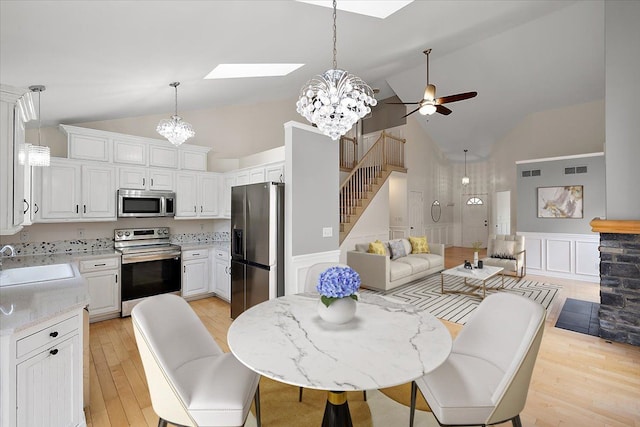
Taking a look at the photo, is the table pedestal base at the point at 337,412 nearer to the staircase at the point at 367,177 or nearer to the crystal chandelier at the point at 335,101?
the crystal chandelier at the point at 335,101

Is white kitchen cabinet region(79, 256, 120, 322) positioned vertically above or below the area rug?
above

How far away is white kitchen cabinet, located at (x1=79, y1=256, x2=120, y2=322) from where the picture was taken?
3679 millimetres

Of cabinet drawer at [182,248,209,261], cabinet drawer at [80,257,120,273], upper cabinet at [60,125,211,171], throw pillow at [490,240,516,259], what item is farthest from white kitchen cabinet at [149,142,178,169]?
throw pillow at [490,240,516,259]

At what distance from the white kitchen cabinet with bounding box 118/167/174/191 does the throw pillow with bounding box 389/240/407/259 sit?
4156mm

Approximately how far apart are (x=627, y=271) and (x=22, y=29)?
5.54 metres

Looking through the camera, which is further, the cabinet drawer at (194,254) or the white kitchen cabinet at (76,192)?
the cabinet drawer at (194,254)

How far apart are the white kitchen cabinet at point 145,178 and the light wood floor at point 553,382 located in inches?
73.5

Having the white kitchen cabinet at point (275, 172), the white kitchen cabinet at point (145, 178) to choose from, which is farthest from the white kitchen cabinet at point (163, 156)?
the white kitchen cabinet at point (275, 172)

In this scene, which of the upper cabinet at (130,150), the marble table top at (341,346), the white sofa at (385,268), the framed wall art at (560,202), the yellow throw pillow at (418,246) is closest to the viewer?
the marble table top at (341,346)

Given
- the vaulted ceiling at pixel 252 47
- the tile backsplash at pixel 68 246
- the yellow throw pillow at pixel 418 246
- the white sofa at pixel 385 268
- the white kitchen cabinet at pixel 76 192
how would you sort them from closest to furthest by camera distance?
the vaulted ceiling at pixel 252 47, the white kitchen cabinet at pixel 76 192, the tile backsplash at pixel 68 246, the white sofa at pixel 385 268, the yellow throw pillow at pixel 418 246

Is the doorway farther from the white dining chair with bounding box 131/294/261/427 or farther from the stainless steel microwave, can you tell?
the white dining chair with bounding box 131/294/261/427

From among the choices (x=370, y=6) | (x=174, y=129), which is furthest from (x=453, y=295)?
(x=174, y=129)

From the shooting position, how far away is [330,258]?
406cm

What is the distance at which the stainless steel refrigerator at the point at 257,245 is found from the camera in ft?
11.5
